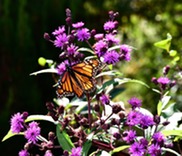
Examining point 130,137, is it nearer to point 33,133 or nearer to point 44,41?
point 33,133

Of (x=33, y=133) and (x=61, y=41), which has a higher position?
(x=61, y=41)

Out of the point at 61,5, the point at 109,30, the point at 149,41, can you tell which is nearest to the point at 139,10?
the point at 149,41

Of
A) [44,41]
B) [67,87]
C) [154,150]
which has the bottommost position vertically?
[154,150]

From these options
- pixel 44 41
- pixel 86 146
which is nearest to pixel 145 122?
pixel 86 146

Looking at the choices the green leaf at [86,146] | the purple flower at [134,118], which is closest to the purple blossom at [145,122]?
the purple flower at [134,118]

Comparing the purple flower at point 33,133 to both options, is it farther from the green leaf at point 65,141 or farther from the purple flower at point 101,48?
the purple flower at point 101,48

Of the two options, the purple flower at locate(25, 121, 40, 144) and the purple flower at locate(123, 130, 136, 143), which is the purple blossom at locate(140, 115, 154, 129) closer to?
the purple flower at locate(123, 130, 136, 143)

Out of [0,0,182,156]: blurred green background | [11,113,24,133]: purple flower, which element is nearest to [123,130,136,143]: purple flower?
[11,113,24,133]: purple flower
